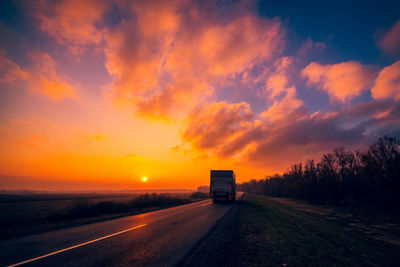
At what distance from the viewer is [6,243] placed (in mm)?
6156

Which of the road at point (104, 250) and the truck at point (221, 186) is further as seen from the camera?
the truck at point (221, 186)

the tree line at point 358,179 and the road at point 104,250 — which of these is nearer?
the road at point 104,250

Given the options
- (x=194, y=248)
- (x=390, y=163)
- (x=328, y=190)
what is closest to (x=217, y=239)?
(x=194, y=248)

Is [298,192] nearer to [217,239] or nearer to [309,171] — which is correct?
[309,171]

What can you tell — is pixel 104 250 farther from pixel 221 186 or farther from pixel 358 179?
pixel 358 179

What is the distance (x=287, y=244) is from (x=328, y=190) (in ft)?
172

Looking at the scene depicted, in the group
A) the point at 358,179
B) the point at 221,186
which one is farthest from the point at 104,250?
the point at 358,179

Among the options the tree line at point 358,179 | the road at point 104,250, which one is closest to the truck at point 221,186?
the road at point 104,250

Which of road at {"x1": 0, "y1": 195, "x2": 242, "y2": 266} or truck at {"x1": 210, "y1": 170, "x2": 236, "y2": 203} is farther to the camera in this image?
truck at {"x1": 210, "y1": 170, "x2": 236, "y2": 203}

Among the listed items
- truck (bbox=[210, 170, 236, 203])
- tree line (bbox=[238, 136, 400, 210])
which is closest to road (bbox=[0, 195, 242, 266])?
truck (bbox=[210, 170, 236, 203])

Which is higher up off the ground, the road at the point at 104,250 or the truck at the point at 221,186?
the truck at the point at 221,186

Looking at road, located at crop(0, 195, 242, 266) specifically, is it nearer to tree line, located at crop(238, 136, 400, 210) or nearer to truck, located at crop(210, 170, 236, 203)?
truck, located at crop(210, 170, 236, 203)

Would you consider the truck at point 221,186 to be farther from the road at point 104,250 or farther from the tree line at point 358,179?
the tree line at point 358,179

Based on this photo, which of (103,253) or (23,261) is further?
(103,253)
